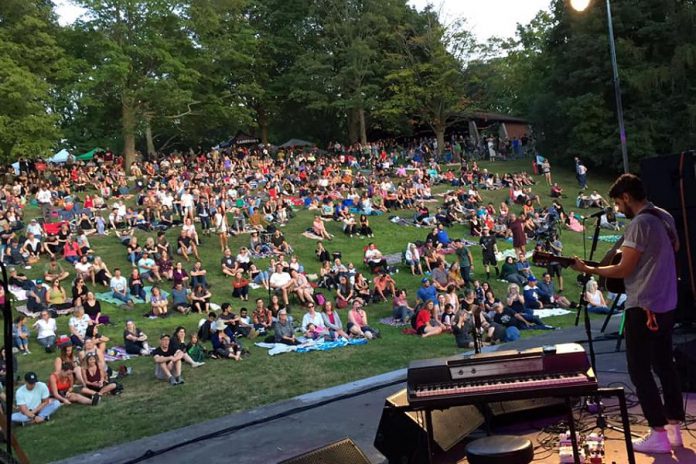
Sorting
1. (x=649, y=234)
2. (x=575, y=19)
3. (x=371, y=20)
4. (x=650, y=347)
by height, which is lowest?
(x=650, y=347)

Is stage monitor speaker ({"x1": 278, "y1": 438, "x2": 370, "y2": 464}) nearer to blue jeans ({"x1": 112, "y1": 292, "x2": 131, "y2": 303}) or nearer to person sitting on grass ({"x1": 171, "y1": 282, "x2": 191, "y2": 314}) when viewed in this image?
person sitting on grass ({"x1": 171, "y1": 282, "x2": 191, "y2": 314})

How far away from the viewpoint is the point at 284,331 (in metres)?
11.4

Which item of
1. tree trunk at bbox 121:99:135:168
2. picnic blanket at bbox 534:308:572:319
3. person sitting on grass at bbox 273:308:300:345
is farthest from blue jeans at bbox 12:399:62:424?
tree trunk at bbox 121:99:135:168

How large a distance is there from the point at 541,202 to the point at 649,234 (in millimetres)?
21484

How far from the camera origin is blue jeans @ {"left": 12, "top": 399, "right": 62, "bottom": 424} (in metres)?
7.82


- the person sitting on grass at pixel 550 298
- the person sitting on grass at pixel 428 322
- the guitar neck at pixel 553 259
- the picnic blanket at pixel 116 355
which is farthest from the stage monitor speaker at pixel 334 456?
the person sitting on grass at pixel 550 298

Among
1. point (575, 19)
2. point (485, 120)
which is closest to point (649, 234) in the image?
point (575, 19)

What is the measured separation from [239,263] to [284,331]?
464 cm

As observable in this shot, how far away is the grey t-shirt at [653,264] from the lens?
3789mm

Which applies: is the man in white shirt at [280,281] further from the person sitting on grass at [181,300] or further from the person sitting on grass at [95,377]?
the person sitting on grass at [95,377]

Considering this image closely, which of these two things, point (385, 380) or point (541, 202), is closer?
→ point (385, 380)

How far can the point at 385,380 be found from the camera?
22.6 feet

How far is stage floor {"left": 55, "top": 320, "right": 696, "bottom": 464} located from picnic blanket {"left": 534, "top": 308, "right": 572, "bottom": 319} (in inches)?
242

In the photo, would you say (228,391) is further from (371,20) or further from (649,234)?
(371,20)
